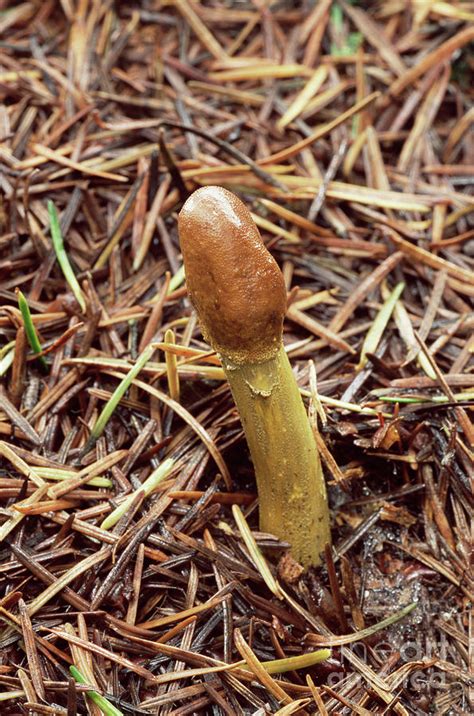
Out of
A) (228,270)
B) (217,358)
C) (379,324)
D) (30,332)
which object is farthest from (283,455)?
(30,332)

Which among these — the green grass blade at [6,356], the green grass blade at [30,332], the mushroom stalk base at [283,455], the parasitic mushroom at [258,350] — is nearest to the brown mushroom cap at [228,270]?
the parasitic mushroom at [258,350]

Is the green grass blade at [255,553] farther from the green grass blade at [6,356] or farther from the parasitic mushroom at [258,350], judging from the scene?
the green grass blade at [6,356]

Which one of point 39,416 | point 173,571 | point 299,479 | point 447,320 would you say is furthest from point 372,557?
point 39,416

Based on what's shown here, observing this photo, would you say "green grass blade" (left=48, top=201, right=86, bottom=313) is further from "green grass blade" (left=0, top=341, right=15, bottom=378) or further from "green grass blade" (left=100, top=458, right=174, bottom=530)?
"green grass blade" (left=100, top=458, right=174, bottom=530)

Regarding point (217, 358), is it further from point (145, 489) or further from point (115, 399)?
point (145, 489)

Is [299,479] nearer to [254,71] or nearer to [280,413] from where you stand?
[280,413]

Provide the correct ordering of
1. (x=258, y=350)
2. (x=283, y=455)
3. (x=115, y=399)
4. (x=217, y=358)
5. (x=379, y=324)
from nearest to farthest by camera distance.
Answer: (x=258, y=350)
(x=283, y=455)
(x=115, y=399)
(x=217, y=358)
(x=379, y=324)

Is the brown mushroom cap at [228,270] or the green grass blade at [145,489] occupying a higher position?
the brown mushroom cap at [228,270]
